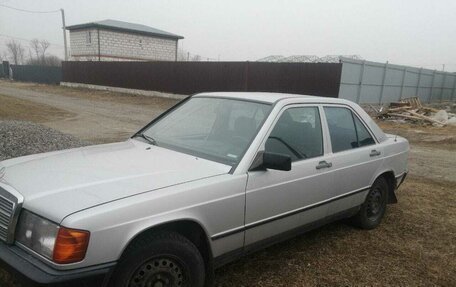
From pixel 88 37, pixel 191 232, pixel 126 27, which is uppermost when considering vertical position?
pixel 126 27

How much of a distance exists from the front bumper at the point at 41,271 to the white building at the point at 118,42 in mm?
42202

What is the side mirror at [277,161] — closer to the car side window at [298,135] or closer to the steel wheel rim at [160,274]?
the car side window at [298,135]

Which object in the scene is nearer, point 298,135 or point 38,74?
point 298,135

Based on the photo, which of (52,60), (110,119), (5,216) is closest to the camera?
(5,216)

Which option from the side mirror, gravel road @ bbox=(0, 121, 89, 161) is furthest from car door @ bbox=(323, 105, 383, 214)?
gravel road @ bbox=(0, 121, 89, 161)

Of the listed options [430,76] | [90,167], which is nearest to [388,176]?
[90,167]

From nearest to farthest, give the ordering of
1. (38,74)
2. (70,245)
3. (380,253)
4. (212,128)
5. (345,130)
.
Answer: (70,245) → (212,128) → (380,253) → (345,130) → (38,74)

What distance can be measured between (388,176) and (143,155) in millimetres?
3133

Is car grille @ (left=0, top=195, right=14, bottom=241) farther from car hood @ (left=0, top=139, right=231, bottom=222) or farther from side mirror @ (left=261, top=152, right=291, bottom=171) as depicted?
side mirror @ (left=261, top=152, right=291, bottom=171)

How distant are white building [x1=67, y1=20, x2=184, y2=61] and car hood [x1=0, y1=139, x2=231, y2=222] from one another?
41220mm

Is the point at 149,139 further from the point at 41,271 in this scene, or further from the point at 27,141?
the point at 27,141

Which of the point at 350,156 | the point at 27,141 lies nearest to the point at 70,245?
the point at 350,156

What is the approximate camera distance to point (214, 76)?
2345 cm

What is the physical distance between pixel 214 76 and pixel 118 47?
76.2 ft
